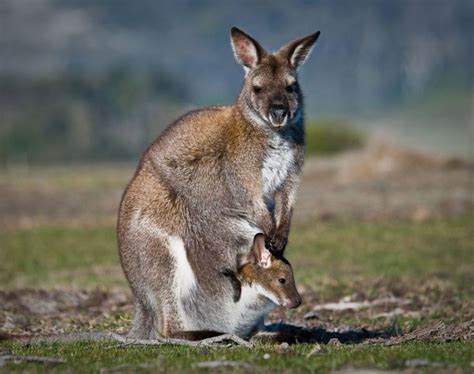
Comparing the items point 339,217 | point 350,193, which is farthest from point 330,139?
point 339,217

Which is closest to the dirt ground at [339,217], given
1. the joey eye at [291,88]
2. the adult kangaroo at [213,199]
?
the adult kangaroo at [213,199]

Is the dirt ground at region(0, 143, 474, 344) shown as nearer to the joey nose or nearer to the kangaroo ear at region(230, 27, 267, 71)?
the joey nose

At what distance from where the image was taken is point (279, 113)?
9.29 metres

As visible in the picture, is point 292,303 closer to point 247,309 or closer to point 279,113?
point 247,309

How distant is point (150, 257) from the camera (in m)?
9.32

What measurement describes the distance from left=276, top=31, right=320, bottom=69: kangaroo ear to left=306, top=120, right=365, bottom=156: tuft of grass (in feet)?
160

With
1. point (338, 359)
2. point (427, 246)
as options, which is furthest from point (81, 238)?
point (338, 359)

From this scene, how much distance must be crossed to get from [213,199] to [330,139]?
53.8 m

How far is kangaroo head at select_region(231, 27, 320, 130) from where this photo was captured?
9.34m

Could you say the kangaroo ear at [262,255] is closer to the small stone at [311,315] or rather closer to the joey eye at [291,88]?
the joey eye at [291,88]

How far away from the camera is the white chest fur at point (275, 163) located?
9.42 m

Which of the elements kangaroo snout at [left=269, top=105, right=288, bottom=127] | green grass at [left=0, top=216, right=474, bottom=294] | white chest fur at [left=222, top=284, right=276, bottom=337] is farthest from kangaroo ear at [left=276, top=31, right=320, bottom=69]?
green grass at [left=0, top=216, right=474, bottom=294]

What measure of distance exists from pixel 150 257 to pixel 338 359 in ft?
7.35

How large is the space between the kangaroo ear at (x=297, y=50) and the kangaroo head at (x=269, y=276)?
5.72 ft
